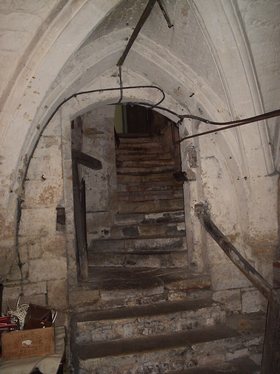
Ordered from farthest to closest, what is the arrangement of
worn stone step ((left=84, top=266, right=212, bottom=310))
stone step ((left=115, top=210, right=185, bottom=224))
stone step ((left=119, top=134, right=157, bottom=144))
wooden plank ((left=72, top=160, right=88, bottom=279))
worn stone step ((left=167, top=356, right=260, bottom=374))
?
stone step ((left=119, top=134, right=157, bottom=144)) → stone step ((left=115, top=210, right=185, bottom=224)) → wooden plank ((left=72, top=160, right=88, bottom=279)) → worn stone step ((left=84, top=266, right=212, bottom=310)) → worn stone step ((left=167, top=356, right=260, bottom=374))

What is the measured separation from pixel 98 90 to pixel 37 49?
1.28 m

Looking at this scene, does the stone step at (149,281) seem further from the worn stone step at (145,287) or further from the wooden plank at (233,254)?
the wooden plank at (233,254)

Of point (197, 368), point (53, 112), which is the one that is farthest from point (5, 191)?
point (197, 368)

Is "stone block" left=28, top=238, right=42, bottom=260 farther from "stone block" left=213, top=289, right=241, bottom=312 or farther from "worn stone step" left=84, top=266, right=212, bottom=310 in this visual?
"stone block" left=213, top=289, right=241, bottom=312

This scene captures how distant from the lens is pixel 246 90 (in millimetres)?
3229

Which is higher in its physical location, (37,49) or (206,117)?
(37,49)

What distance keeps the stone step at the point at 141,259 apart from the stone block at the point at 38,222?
1.52 metres

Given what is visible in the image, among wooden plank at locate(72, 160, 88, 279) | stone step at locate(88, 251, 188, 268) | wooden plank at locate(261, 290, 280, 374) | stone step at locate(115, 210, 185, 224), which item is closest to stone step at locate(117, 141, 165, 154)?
stone step at locate(115, 210, 185, 224)

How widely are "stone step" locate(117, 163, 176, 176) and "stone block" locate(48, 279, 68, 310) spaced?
12.6ft

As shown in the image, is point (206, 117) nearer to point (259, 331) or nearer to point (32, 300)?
point (259, 331)

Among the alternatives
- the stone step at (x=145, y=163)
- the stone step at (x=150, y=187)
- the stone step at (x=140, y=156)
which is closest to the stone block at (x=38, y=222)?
the stone step at (x=150, y=187)

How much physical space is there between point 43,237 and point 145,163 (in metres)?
4.42

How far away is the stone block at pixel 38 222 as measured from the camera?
337 centimetres

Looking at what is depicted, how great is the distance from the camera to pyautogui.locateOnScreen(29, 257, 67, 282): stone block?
3.35m
